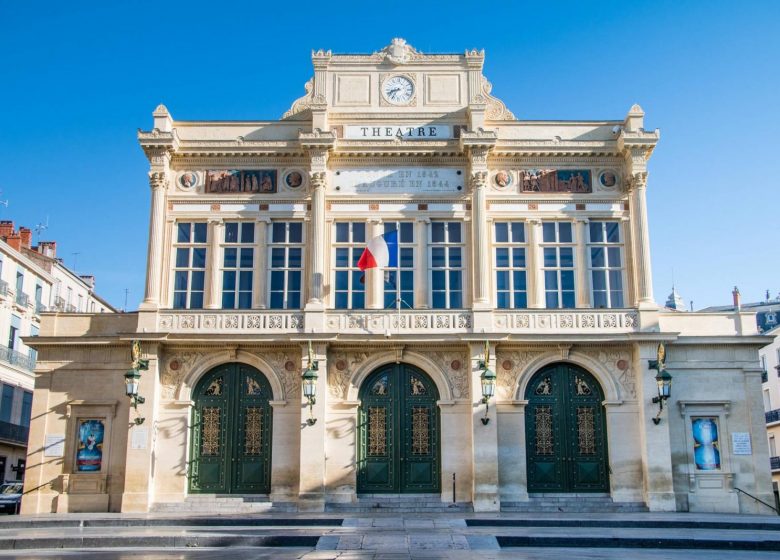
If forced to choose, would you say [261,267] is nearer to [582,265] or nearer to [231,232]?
[231,232]

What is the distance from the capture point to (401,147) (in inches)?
1128

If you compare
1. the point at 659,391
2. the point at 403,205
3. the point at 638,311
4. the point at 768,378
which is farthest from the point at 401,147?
the point at 768,378

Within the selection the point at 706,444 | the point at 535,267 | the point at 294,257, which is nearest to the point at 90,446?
the point at 294,257

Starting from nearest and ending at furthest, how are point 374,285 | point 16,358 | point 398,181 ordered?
point 374,285
point 398,181
point 16,358

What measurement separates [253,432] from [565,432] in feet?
30.8

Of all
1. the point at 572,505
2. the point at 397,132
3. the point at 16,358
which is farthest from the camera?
the point at 16,358

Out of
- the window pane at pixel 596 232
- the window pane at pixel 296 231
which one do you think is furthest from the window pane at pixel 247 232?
the window pane at pixel 596 232

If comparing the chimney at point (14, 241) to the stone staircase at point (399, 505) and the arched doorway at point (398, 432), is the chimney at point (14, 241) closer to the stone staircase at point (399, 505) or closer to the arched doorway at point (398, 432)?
the arched doorway at point (398, 432)

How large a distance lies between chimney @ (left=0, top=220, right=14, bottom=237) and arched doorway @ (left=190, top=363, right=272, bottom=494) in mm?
21040

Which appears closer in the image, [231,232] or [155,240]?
[155,240]

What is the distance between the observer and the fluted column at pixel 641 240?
1086 inches

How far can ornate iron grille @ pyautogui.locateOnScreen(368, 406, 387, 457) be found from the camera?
88.0ft

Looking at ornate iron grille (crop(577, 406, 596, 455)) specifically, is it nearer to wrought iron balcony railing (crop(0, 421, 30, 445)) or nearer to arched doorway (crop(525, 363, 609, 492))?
arched doorway (crop(525, 363, 609, 492))

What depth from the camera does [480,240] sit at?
27859 mm
